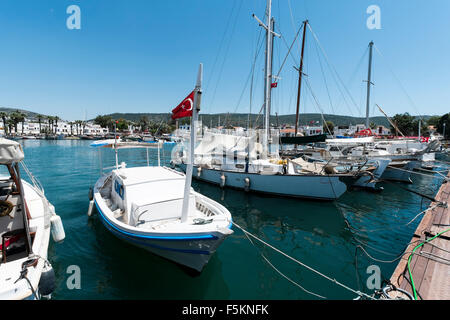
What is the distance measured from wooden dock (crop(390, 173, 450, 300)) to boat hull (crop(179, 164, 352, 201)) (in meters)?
5.43

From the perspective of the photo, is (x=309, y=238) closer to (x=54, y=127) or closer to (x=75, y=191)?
(x=75, y=191)

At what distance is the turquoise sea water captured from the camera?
5434 mm

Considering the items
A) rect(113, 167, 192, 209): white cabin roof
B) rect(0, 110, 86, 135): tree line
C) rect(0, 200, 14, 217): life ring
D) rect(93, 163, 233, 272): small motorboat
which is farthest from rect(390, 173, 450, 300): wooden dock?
rect(0, 110, 86, 135): tree line

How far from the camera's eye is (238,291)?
17.9 feet

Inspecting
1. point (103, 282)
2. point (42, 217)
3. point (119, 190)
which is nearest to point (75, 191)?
point (119, 190)

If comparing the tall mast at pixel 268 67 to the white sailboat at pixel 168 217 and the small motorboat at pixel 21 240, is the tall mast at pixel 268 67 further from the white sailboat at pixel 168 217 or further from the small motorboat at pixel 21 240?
the small motorboat at pixel 21 240

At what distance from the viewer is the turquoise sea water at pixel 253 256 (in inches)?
214

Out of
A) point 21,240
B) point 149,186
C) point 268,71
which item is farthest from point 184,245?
point 268,71

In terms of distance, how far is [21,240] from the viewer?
4.83 m

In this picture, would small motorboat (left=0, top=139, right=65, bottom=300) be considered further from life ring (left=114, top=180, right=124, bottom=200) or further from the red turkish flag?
the red turkish flag

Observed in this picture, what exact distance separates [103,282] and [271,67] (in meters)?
18.2

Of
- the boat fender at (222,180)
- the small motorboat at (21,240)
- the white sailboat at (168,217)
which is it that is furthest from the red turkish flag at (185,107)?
the boat fender at (222,180)
